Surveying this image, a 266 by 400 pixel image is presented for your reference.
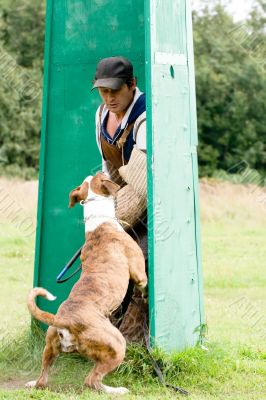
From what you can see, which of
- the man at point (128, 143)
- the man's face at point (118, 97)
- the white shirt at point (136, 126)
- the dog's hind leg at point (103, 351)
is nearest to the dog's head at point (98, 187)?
the man at point (128, 143)

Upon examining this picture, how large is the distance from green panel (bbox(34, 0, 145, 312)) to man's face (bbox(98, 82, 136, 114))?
0.74 m

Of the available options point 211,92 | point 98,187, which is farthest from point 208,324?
point 211,92

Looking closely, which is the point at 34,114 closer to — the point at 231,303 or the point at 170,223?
the point at 231,303

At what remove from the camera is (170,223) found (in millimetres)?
5812

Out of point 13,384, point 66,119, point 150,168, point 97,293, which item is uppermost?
point 66,119

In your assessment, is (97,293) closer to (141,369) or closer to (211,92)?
(141,369)

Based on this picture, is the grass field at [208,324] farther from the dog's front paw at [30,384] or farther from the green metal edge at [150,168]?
the green metal edge at [150,168]

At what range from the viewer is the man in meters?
5.93

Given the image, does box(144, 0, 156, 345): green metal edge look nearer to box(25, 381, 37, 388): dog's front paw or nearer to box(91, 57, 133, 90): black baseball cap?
box(91, 57, 133, 90): black baseball cap

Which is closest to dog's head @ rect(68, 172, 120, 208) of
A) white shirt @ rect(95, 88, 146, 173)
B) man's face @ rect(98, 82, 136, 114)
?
white shirt @ rect(95, 88, 146, 173)

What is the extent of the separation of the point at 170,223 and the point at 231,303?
3.88 meters

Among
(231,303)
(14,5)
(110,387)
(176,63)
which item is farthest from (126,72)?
(14,5)

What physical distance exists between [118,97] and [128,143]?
34 centimetres

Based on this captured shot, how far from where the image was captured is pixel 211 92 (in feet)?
90.2
